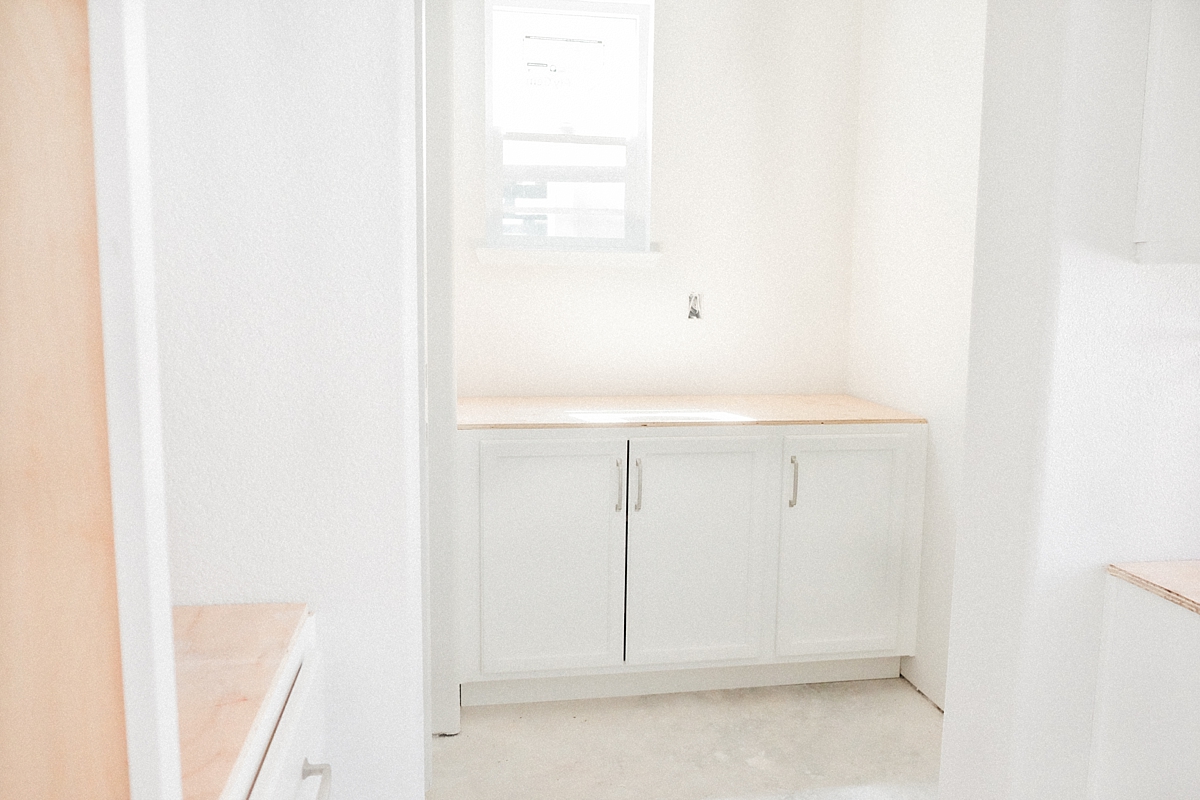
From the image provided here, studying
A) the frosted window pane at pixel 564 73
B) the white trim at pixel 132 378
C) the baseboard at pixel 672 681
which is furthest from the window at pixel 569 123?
the white trim at pixel 132 378

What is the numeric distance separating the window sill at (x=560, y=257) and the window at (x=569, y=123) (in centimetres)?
10

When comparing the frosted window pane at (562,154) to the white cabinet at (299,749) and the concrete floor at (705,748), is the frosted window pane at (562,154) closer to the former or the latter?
the concrete floor at (705,748)

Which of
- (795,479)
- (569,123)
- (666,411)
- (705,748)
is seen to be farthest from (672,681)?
(569,123)

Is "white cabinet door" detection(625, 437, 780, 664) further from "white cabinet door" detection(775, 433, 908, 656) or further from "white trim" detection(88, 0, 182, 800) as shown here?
"white trim" detection(88, 0, 182, 800)

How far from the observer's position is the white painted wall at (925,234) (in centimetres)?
252

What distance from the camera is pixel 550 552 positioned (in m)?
2.52

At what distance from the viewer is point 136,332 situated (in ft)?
1.30

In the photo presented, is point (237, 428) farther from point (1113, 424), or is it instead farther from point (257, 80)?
point (1113, 424)

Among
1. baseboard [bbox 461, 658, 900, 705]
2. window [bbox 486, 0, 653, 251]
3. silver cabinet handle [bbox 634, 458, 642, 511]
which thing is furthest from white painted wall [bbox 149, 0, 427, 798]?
window [bbox 486, 0, 653, 251]

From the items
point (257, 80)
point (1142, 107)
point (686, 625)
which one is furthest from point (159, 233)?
point (686, 625)

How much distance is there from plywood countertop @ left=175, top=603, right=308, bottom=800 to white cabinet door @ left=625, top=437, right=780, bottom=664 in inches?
59.3

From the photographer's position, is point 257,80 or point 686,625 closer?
point 257,80

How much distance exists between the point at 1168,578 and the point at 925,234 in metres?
1.57

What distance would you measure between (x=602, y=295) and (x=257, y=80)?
2008 mm
